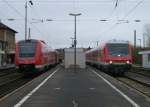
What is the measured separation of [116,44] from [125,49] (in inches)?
37.5

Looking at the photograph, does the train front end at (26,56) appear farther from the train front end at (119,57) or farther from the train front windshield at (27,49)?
the train front end at (119,57)

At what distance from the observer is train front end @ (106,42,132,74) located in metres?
38.5

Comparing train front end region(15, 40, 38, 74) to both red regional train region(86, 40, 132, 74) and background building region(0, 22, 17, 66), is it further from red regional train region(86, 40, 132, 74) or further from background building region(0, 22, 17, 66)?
background building region(0, 22, 17, 66)

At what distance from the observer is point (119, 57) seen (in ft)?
127

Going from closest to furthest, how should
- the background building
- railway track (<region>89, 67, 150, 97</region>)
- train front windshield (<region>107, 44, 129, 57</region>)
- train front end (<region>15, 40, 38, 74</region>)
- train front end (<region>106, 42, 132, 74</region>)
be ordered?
1. railway track (<region>89, 67, 150, 97</region>)
2. train front end (<region>15, 40, 38, 74</region>)
3. train front end (<region>106, 42, 132, 74</region>)
4. train front windshield (<region>107, 44, 129, 57</region>)
5. the background building

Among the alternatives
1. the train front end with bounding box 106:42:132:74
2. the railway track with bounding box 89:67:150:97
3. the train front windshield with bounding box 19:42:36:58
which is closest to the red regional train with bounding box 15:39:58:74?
the train front windshield with bounding box 19:42:36:58

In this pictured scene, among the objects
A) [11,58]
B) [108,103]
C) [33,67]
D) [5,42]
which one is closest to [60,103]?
[108,103]

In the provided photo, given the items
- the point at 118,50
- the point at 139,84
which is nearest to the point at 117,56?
the point at 118,50

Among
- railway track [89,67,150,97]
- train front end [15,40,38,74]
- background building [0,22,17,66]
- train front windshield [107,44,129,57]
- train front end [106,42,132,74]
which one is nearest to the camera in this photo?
railway track [89,67,150,97]

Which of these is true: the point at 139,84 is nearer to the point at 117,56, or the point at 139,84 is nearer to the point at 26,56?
the point at 117,56

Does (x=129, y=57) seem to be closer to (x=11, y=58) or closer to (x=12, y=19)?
(x=12, y=19)

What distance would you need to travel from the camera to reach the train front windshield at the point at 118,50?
1535 inches

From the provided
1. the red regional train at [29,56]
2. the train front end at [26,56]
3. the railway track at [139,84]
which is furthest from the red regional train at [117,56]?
the train front end at [26,56]

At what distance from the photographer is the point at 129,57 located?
3878 centimetres
